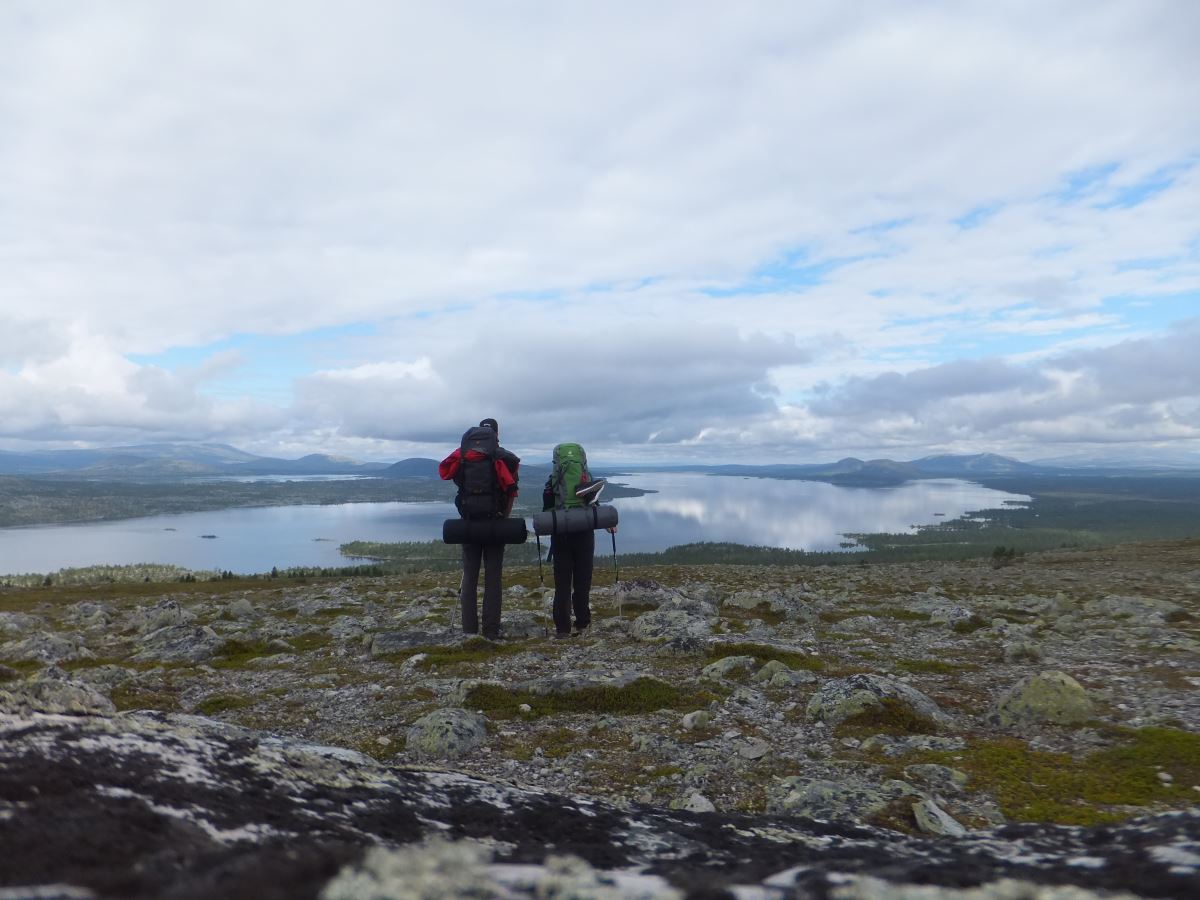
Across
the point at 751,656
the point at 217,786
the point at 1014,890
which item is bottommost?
the point at 751,656

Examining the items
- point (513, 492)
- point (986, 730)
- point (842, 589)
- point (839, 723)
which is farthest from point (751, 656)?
point (842, 589)

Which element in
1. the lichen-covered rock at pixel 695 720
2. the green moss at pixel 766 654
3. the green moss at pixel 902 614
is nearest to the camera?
the lichen-covered rock at pixel 695 720

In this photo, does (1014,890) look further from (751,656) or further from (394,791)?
(751,656)

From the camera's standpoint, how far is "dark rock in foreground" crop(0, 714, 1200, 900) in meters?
1.80

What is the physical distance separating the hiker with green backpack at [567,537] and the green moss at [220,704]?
6626mm

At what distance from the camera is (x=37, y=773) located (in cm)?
242

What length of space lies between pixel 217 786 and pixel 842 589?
25.1 meters

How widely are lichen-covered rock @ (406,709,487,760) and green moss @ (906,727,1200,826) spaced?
5.16 m

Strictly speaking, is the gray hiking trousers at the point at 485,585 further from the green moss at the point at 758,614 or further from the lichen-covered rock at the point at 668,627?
the green moss at the point at 758,614

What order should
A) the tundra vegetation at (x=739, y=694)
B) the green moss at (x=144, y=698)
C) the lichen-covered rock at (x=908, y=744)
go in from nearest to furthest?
1. the tundra vegetation at (x=739, y=694)
2. the lichen-covered rock at (x=908, y=744)
3. the green moss at (x=144, y=698)

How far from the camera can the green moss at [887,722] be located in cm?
761

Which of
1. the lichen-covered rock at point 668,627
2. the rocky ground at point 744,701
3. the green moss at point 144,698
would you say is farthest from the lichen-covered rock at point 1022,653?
the green moss at point 144,698

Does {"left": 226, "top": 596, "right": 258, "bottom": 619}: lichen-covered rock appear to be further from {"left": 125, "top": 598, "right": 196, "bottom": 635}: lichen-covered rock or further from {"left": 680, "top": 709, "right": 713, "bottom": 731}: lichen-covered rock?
{"left": 680, "top": 709, "right": 713, "bottom": 731}: lichen-covered rock

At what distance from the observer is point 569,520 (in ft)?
45.1
